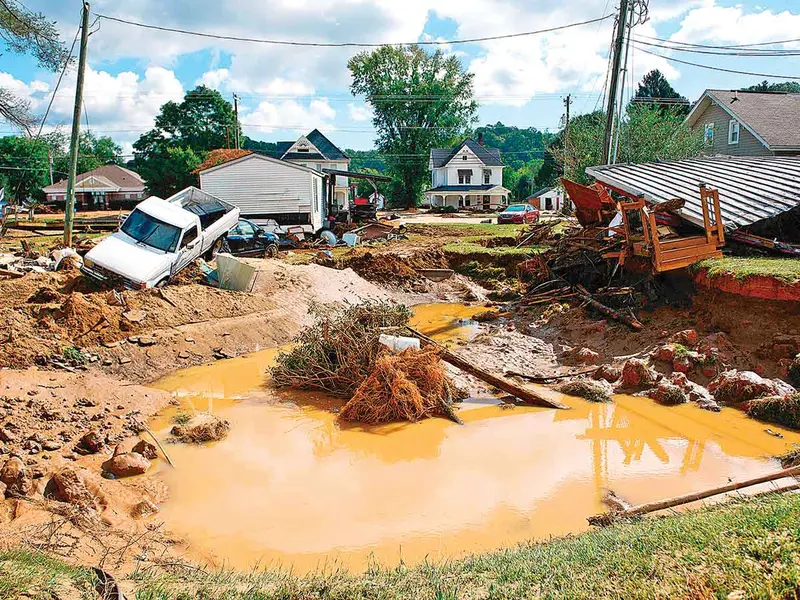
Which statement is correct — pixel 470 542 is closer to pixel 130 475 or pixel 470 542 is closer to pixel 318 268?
pixel 130 475

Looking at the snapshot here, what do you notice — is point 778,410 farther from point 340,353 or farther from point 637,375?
point 340,353

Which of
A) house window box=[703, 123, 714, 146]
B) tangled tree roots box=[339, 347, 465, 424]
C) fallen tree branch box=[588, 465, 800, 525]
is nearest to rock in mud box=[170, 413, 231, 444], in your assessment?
tangled tree roots box=[339, 347, 465, 424]

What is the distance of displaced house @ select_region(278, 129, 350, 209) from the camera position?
59.1 meters

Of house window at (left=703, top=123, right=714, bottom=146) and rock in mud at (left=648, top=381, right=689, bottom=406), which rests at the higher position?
house window at (left=703, top=123, right=714, bottom=146)

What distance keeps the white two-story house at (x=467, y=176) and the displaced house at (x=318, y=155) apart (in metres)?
10.4

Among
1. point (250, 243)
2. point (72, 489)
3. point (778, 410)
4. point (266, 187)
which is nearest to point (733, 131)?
point (266, 187)

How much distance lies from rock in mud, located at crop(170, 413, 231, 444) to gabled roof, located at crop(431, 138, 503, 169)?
201 ft

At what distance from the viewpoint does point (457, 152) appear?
68.3 m

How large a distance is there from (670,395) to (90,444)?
9.19 meters

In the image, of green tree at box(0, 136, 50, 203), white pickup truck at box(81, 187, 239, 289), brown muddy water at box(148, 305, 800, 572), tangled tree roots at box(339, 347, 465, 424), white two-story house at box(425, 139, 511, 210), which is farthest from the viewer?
white two-story house at box(425, 139, 511, 210)

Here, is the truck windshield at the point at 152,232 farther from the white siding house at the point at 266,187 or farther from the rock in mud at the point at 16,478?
the white siding house at the point at 266,187

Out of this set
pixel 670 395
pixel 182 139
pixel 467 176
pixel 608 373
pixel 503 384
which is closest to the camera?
pixel 670 395

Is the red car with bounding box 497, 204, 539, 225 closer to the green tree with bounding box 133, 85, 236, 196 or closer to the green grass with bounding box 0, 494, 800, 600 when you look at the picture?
the green tree with bounding box 133, 85, 236, 196

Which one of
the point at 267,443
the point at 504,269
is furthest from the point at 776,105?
the point at 267,443
